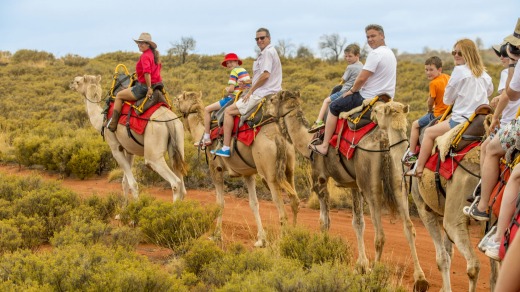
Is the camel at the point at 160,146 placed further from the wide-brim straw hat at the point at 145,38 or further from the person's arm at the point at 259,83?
the person's arm at the point at 259,83

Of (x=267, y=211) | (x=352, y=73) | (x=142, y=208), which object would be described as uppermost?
(x=352, y=73)

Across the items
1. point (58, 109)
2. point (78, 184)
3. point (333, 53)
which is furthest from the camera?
point (333, 53)

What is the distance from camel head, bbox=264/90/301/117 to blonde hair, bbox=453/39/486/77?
10.7 feet

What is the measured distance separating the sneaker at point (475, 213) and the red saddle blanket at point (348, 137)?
109 inches

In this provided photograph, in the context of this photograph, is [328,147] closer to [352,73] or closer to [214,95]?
[352,73]

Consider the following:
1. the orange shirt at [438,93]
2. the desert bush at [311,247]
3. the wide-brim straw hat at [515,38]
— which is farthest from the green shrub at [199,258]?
the wide-brim straw hat at [515,38]

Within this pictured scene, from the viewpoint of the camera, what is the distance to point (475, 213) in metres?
5.87

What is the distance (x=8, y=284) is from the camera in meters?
5.94

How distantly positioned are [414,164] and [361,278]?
204 cm

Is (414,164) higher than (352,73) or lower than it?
lower

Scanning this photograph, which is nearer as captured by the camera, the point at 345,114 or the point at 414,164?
the point at 414,164

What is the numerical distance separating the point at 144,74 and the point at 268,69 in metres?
3.00

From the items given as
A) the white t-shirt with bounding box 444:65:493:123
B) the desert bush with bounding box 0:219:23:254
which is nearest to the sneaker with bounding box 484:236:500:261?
the white t-shirt with bounding box 444:65:493:123

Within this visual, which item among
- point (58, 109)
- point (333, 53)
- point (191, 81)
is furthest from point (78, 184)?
point (333, 53)
